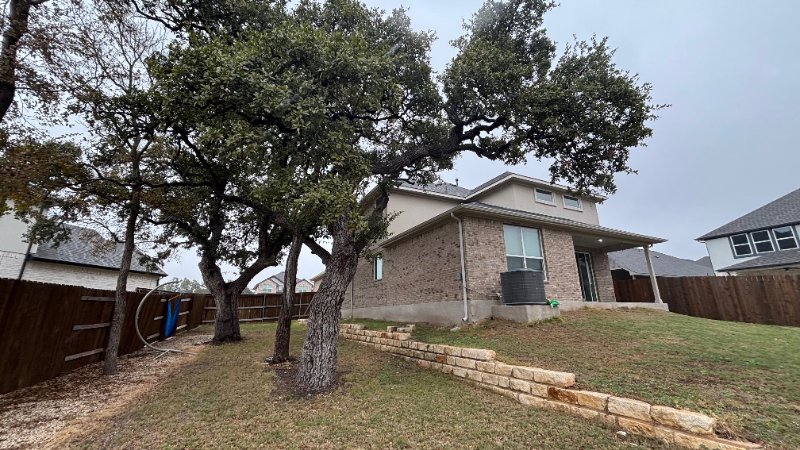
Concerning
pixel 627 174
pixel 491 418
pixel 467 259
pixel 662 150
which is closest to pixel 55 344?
pixel 491 418

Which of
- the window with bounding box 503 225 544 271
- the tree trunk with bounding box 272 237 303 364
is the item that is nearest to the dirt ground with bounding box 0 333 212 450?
the tree trunk with bounding box 272 237 303 364

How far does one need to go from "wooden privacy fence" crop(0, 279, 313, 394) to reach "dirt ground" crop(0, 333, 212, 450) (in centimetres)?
23

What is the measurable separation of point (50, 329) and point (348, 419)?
5.38 meters

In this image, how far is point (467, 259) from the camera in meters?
8.87

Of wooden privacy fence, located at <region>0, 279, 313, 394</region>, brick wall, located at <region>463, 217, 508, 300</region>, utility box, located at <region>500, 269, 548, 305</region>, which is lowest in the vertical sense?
wooden privacy fence, located at <region>0, 279, 313, 394</region>

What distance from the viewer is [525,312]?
25.9ft

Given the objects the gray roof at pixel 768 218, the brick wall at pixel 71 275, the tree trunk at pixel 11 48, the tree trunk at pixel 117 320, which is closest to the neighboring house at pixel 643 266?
the gray roof at pixel 768 218

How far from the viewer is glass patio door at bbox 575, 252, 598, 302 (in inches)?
500

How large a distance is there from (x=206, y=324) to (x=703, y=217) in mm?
41623

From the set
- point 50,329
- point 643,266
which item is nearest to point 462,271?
point 50,329

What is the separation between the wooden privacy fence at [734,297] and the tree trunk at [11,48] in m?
19.1

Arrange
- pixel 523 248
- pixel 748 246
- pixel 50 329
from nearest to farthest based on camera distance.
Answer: pixel 50 329 → pixel 523 248 → pixel 748 246

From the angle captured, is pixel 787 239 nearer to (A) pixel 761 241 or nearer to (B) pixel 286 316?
(A) pixel 761 241

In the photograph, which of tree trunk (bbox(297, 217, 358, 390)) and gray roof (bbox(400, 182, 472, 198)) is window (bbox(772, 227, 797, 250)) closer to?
gray roof (bbox(400, 182, 472, 198))
